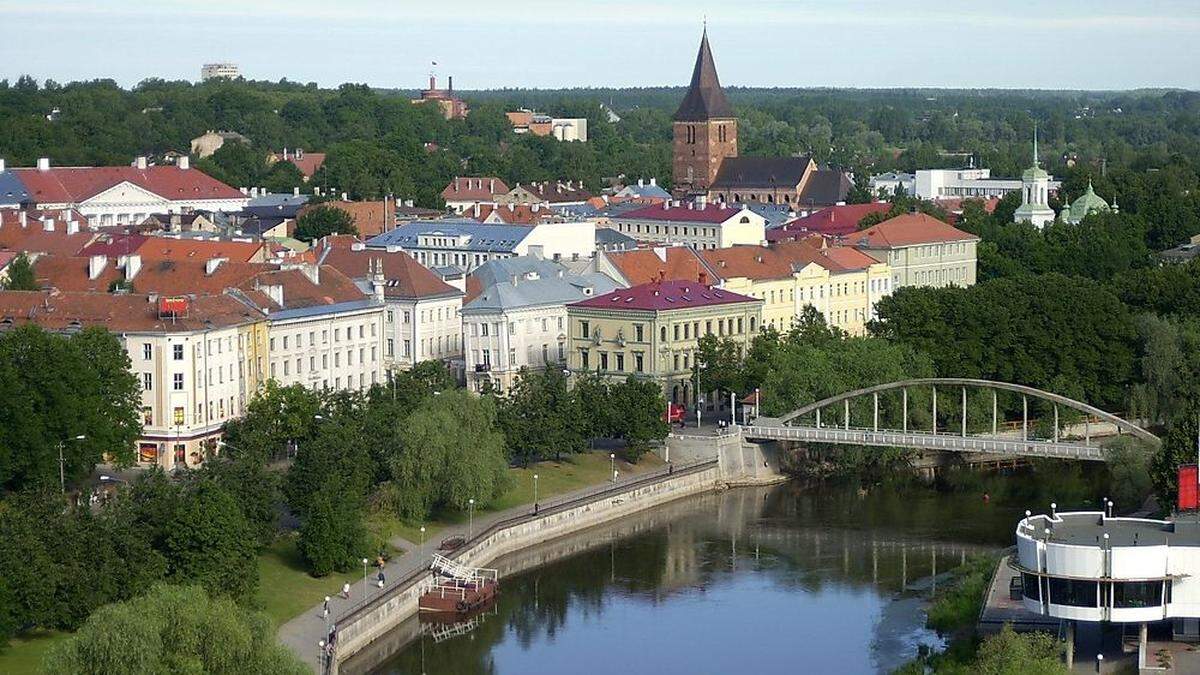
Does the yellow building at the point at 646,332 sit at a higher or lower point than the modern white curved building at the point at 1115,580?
higher

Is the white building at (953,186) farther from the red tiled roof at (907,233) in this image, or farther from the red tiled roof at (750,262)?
the red tiled roof at (750,262)

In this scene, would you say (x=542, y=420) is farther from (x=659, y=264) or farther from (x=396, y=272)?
(x=659, y=264)

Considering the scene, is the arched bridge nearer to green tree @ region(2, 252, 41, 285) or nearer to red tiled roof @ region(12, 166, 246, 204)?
green tree @ region(2, 252, 41, 285)

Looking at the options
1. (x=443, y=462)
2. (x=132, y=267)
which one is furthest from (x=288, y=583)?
(x=132, y=267)

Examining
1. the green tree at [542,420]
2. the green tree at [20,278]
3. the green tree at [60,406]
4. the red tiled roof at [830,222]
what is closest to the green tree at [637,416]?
the green tree at [542,420]

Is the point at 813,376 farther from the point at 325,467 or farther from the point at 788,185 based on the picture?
the point at 788,185
